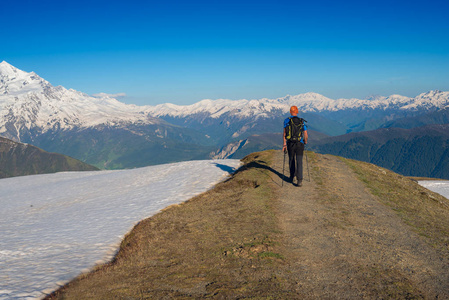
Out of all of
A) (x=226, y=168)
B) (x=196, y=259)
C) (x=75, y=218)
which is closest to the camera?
(x=196, y=259)

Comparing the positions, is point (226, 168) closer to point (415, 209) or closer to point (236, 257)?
point (415, 209)

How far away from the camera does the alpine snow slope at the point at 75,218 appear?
1113cm

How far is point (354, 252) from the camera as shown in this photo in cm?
1116

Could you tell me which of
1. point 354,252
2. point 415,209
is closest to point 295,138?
point 415,209

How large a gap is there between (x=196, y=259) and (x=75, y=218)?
13.0 meters

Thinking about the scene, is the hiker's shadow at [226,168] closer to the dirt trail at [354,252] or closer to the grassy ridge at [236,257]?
the grassy ridge at [236,257]

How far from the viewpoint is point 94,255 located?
12.8 meters

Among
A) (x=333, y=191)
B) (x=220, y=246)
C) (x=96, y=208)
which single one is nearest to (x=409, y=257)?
(x=220, y=246)

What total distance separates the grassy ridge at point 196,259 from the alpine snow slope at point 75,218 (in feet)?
4.09

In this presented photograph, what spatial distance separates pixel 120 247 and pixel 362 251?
34.6ft

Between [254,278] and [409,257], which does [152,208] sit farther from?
[409,257]

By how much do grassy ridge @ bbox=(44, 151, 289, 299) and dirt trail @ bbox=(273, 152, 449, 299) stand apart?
91 cm

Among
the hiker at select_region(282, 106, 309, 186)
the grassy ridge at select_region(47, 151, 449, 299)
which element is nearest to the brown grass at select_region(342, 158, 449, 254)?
the grassy ridge at select_region(47, 151, 449, 299)

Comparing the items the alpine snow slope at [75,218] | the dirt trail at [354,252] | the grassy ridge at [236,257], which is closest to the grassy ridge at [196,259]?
the grassy ridge at [236,257]
